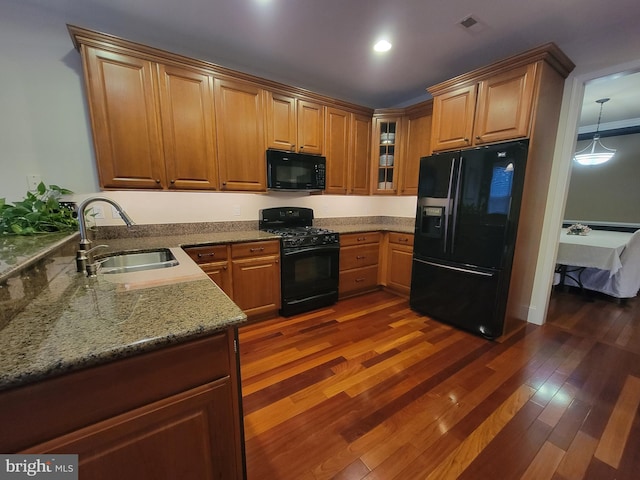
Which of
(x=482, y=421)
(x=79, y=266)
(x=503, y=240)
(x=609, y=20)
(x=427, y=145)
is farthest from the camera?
(x=427, y=145)

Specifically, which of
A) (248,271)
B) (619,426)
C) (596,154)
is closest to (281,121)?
(248,271)

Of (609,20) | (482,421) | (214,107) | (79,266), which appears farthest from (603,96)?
(79,266)

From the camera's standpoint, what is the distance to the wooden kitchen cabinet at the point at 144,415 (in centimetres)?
60

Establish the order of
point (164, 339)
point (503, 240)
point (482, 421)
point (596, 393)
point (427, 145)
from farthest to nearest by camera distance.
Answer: point (427, 145)
point (503, 240)
point (596, 393)
point (482, 421)
point (164, 339)

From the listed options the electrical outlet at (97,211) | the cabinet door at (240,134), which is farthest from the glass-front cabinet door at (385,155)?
the electrical outlet at (97,211)

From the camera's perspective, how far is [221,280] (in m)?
2.36

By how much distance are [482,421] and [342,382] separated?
84 centimetres

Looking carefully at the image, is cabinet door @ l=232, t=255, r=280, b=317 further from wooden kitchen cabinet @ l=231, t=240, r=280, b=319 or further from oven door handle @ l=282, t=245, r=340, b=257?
oven door handle @ l=282, t=245, r=340, b=257

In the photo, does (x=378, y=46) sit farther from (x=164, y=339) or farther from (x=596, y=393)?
(x=596, y=393)

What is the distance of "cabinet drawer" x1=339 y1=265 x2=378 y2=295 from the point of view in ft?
10.6

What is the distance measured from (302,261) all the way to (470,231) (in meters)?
1.63

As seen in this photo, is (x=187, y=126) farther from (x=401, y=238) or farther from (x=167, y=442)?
(x=401, y=238)

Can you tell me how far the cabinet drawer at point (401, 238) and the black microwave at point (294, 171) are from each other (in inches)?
43.6

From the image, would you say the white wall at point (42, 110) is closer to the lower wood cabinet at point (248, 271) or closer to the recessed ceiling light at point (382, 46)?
the lower wood cabinet at point (248, 271)
